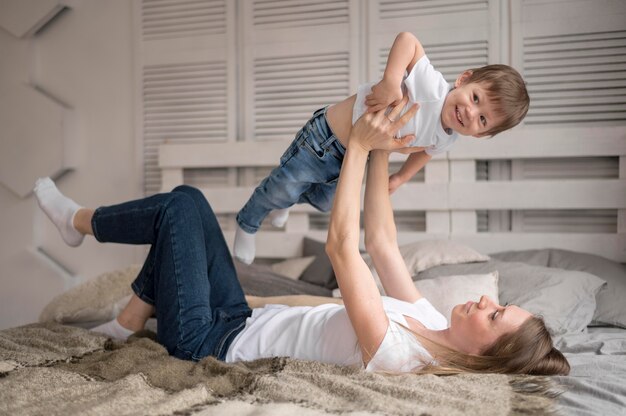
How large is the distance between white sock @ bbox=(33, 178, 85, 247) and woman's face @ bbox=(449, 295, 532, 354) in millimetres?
1036

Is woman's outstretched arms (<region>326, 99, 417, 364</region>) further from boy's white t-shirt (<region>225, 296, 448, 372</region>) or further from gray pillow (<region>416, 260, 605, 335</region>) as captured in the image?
gray pillow (<region>416, 260, 605, 335</region>)

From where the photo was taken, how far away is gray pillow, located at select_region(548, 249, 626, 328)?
231 cm

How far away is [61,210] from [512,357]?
4.18ft

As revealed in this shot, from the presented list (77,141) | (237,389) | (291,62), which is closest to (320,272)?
(291,62)

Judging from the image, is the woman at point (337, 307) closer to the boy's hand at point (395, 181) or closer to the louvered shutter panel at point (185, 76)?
the boy's hand at point (395, 181)

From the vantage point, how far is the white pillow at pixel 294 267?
9.71ft

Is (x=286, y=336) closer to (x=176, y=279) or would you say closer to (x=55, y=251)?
(x=176, y=279)

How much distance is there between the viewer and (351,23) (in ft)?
10.9

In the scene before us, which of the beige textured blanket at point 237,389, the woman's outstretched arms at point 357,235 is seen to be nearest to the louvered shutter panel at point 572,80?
the woman's outstretched arms at point 357,235

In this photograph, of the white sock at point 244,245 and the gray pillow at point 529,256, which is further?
the gray pillow at point 529,256

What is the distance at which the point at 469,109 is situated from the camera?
167 cm

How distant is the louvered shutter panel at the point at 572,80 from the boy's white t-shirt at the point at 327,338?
58.9 inches

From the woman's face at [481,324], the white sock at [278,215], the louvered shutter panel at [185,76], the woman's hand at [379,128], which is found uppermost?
the louvered shutter panel at [185,76]

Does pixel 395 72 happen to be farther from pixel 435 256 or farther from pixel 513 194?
pixel 513 194
